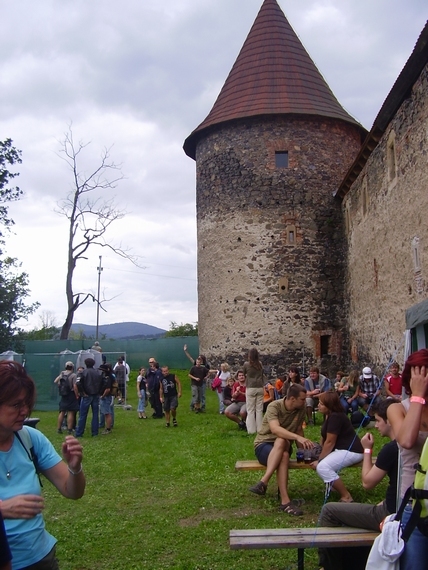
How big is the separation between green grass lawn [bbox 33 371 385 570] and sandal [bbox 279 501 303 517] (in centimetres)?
7

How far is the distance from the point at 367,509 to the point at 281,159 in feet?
53.9

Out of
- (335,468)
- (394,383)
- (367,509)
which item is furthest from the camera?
(394,383)

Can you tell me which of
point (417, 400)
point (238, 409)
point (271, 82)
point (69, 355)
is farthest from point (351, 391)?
point (271, 82)

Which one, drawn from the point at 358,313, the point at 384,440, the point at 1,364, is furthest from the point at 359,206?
the point at 1,364

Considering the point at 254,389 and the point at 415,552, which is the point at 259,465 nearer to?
the point at 415,552

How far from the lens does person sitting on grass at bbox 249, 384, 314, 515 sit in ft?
19.4

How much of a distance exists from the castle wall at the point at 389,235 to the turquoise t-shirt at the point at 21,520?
32.7ft

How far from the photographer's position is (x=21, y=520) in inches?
106

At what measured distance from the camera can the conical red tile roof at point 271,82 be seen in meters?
19.9

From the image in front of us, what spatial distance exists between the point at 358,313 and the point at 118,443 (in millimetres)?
9484

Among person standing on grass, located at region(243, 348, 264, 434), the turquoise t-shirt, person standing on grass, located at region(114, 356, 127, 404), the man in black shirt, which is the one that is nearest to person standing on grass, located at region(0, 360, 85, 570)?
the turquoise t-shirt

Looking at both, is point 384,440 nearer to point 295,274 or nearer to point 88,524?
point 88,524

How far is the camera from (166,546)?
16.5 ft

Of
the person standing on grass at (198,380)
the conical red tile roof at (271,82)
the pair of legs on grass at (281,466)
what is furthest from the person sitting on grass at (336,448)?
the conical red tile roof at (271,82)
